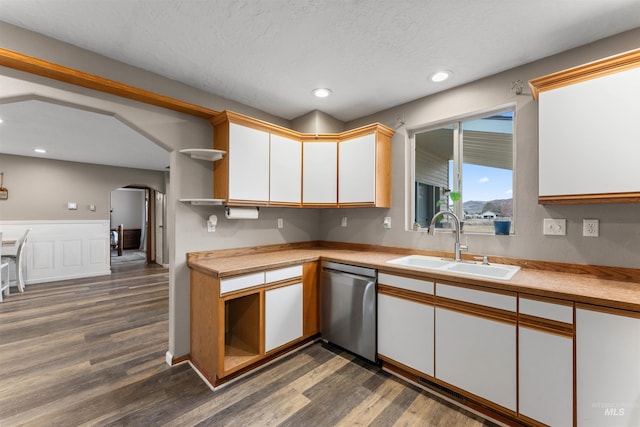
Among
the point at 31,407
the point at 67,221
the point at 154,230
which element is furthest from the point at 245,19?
the point at 154,230

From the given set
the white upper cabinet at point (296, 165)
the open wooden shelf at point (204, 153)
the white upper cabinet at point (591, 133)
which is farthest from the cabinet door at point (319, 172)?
the white upper cabinet at point (591, 133)

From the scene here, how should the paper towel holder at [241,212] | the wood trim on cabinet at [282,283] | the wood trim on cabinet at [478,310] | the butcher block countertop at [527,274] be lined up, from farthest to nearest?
the paper towel holder at [241,212] < the wood trim on cabinet at [282,283] < the wood trim on cabinet at [478,310] < the butcher block countertop at [527,274]

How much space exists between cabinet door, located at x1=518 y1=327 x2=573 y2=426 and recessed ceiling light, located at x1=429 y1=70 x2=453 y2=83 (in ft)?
6.49

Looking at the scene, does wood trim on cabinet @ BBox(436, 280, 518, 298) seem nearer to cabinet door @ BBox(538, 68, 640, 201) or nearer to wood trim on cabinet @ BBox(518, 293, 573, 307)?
wood trim on cabinet @ BBox(518, 293, 573, 307)

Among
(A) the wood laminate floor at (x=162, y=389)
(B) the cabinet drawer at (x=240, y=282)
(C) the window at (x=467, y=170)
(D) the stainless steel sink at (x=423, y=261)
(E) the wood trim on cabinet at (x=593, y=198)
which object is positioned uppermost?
(C) the window at (x=467, y=170)

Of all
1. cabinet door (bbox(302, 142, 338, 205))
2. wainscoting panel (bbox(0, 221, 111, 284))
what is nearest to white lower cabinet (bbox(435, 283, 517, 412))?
cabinet door (bbox(302, 142, 338, 205))

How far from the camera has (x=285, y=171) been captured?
280cm

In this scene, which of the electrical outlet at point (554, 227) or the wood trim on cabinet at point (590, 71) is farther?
the electrical outlet at point (554, 227)

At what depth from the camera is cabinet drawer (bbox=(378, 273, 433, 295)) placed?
194cm

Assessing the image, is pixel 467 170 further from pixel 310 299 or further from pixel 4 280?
pixel 4 280

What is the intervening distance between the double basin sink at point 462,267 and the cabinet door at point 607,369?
0.45 metres

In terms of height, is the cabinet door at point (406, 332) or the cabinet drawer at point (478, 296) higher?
the cabinet drawer at point (478, 296)

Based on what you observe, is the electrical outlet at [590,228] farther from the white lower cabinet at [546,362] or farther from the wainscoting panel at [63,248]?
the wainscoting panel at [63,248]

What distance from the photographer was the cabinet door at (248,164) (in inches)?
93.8
